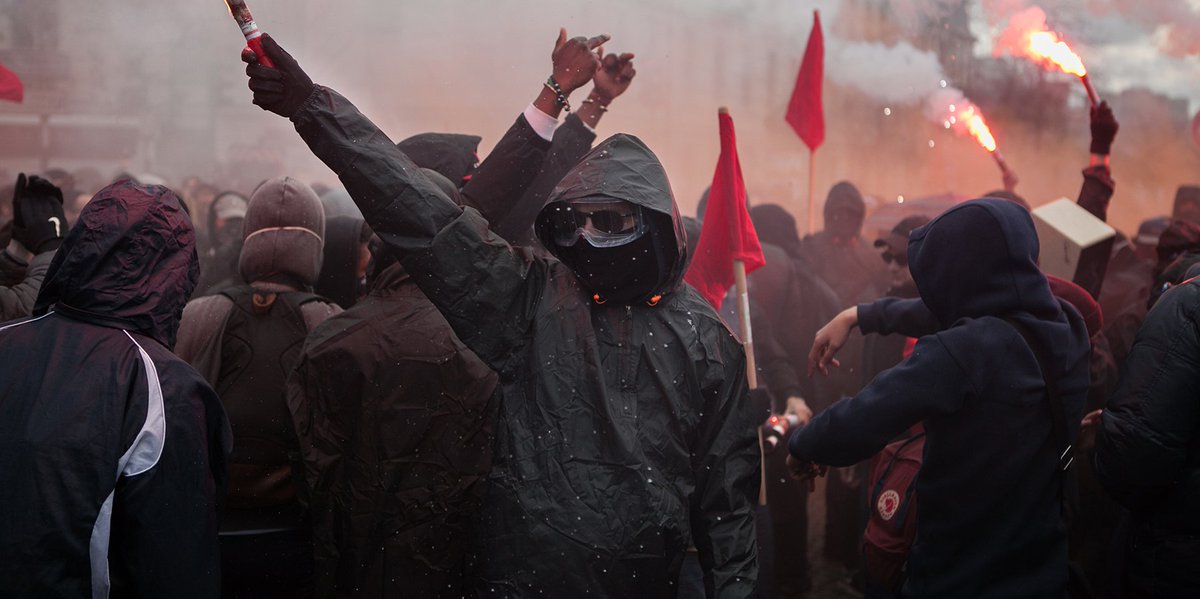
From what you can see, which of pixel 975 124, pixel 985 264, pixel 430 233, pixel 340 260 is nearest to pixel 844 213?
pixel 975 124

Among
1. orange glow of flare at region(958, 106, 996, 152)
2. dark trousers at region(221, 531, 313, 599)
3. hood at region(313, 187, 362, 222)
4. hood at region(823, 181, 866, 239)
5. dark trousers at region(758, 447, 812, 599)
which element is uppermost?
orange glow of flare at region(958, 106, 996, 152)

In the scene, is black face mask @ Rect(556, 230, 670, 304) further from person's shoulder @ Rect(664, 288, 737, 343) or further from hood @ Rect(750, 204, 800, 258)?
hood @ Rect(750, 204, 800, 258)

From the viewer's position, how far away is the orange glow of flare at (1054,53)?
4125 mm

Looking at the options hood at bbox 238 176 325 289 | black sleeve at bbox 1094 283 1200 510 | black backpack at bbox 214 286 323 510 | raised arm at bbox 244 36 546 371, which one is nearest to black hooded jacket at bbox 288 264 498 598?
black backpack at bbox 214 286 323 510

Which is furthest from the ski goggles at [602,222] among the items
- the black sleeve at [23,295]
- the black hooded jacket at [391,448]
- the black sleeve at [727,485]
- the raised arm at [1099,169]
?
the raised arm at [1099,169]

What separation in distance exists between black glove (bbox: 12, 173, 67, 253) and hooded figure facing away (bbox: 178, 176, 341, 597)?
0.70 m

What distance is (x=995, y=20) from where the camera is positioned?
606 cm

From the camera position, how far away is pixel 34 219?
339cm

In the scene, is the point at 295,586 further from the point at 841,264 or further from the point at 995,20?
the point at 995,20

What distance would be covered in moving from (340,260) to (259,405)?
918mm

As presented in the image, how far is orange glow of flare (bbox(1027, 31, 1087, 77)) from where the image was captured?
13.5 ft

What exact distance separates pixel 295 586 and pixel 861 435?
1.80m

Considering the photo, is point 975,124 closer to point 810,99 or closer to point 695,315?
point 810,99

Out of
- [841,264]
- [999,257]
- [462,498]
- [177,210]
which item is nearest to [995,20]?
[841,264]
